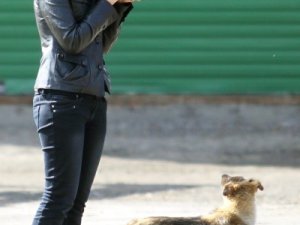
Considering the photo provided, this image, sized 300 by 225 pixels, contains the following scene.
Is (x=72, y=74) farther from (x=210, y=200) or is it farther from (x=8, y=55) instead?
(x=8, y=55)

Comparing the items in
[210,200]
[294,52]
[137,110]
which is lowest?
[210,200]

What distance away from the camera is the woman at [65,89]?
482 centimetres

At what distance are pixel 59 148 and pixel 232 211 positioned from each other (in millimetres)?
1144

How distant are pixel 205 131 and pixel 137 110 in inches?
35.7

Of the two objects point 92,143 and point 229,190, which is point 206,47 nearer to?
point 229,190

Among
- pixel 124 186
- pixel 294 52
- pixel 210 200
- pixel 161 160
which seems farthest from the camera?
pixel 294 52

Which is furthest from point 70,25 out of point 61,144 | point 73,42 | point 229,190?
point 229,190

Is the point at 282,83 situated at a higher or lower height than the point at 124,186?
higher

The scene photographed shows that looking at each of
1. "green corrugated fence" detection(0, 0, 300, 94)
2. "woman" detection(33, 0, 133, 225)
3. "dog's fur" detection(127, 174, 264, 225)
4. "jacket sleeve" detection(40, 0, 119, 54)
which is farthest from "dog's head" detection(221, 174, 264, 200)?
"green corrugated fence" detection(0, 0, 300, 94)

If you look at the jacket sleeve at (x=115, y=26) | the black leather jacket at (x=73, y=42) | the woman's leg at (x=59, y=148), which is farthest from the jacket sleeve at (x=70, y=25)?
the woman's leg at (x=59, y=148)

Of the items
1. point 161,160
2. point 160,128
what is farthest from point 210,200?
point 160,128

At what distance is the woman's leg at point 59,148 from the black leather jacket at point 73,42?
0.09 metres

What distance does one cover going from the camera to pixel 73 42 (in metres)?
4.79

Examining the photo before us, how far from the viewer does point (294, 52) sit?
12172 mm
